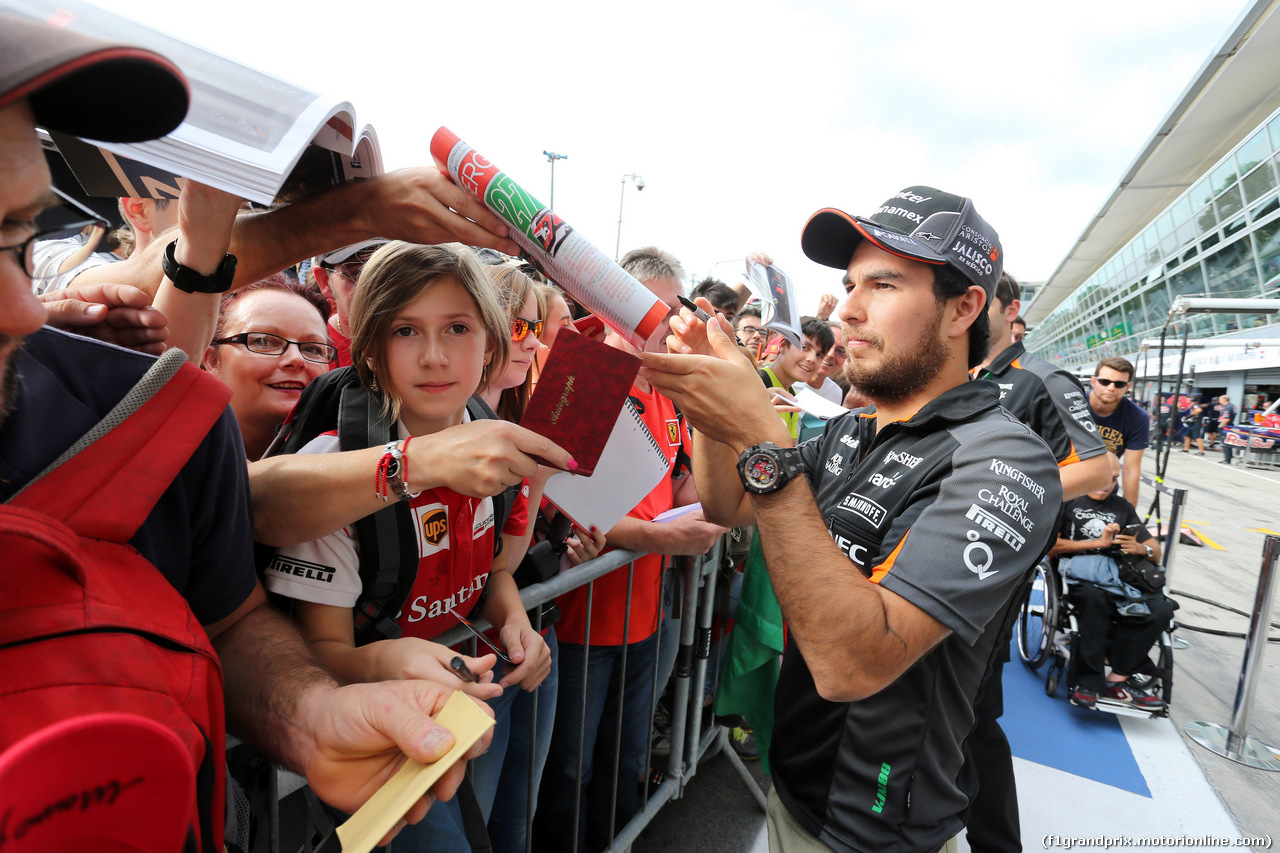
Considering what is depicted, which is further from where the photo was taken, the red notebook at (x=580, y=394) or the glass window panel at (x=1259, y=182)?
the glass window panel at (x=1259, y=182)

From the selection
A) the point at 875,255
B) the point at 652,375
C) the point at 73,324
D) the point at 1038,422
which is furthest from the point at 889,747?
the point at 1038,422

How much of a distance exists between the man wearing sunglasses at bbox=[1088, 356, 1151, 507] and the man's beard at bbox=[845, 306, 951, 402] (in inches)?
215

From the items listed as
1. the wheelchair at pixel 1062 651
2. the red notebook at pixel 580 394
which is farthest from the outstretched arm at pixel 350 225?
the wheelchair at pixel 1062 651

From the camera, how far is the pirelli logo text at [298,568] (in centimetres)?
128

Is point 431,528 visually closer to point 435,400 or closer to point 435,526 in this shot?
point 435,526

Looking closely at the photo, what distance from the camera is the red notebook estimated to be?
117cm

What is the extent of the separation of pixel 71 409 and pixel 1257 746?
226 inches

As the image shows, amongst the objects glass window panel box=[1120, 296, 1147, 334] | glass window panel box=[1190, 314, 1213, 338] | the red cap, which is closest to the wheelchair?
the red cap

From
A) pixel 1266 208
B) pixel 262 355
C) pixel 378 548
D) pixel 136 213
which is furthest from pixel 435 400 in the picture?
pixel 1266 208

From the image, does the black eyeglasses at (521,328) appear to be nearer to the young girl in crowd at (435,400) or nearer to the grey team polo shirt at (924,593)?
the young girl in crowd at (435,400)

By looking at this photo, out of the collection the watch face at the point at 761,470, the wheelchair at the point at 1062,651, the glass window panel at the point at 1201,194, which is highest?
the glass window panel at the point at 1201,194

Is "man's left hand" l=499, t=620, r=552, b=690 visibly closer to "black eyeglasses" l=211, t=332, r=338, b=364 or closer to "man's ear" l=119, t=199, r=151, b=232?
"black eyeglasses" l=211, t=332, r=338, b=364

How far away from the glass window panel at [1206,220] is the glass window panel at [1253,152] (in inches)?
139

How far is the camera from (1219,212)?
24109mm
